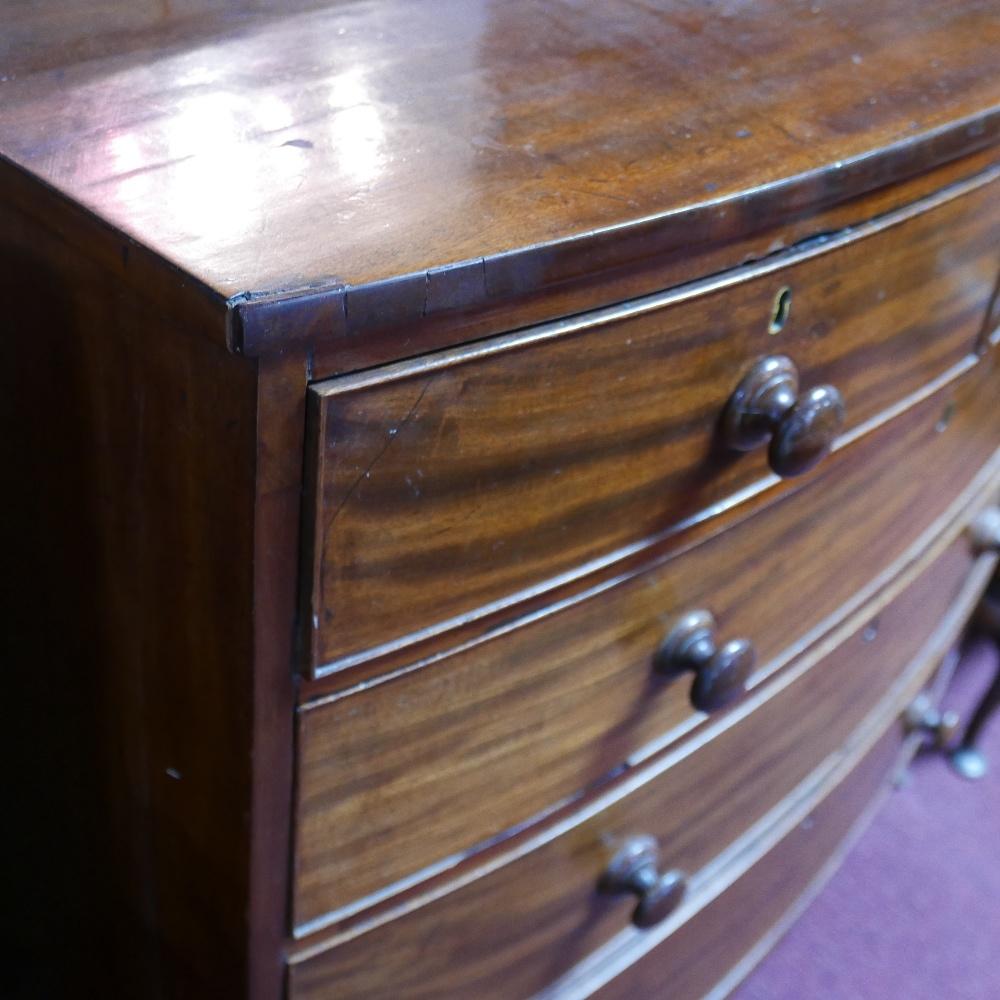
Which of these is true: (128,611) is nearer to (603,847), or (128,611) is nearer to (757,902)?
(603,847)

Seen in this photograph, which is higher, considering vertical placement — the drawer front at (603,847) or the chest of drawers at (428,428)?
the chest of drawers at (428,428)

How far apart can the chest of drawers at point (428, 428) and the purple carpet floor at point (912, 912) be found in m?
0.56

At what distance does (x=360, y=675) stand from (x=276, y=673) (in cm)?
4

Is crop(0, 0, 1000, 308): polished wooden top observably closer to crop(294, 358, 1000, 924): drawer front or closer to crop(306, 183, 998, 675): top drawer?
crop(306, 183, 998, 675): top drawer

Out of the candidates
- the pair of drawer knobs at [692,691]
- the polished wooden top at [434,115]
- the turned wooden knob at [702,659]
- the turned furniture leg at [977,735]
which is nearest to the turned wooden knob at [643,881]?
the pair of drawer knobs at [692,691]

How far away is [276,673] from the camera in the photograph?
0.44 meters

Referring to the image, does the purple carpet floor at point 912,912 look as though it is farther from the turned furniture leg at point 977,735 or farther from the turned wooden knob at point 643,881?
the turned wooden knob at point 643,881

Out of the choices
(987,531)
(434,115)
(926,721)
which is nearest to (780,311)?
(434,115)

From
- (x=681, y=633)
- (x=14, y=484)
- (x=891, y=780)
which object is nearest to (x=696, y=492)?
(x=681, y=633)

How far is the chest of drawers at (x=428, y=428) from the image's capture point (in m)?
0.40

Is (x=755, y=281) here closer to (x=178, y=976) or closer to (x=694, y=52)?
(x=694, y=52)

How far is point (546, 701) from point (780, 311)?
0.68 ft

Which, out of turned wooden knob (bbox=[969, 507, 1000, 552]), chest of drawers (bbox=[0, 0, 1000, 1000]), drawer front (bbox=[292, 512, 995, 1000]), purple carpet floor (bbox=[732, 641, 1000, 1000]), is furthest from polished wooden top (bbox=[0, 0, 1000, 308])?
purple carpet floor (bbox=[732, 641, 1000, 1000])

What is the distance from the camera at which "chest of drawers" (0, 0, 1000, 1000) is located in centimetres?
40
